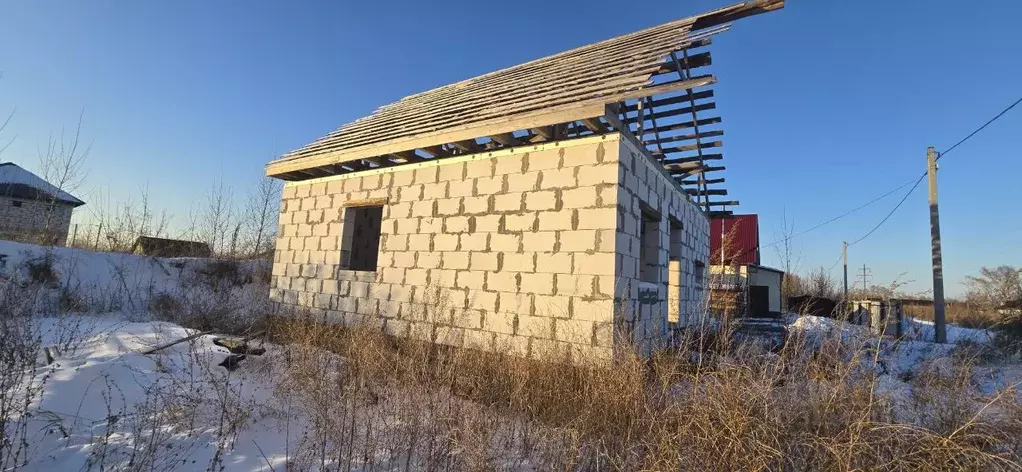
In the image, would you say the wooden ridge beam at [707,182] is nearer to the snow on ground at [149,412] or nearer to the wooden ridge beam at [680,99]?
the wooden ridge beam at [680,99]

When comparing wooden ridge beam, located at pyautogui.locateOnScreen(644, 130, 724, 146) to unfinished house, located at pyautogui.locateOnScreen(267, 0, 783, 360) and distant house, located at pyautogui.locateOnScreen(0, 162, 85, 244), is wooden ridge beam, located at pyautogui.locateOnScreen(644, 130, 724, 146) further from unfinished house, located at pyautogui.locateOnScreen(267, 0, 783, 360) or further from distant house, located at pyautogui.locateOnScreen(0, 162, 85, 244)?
distant house, located at pyautogui.locateOnScreen(0, 162, 85, 244)

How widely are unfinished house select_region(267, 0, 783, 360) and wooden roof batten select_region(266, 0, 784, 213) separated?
0.11 ft

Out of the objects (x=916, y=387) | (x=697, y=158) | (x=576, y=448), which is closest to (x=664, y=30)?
(x=697, y=158)

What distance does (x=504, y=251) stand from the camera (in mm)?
6102

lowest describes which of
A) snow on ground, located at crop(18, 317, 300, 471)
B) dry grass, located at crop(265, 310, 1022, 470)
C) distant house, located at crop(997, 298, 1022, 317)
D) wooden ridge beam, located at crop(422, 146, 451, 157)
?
snow on ground, located at crop(18, 317, 300, 471)

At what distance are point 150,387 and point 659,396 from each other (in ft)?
15.8

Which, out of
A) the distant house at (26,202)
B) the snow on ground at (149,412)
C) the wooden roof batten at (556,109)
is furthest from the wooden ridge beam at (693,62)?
the distant house at (26,202)

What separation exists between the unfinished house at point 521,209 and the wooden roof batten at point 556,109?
0.11ft

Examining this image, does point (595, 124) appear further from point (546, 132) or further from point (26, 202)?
point (26, 202)

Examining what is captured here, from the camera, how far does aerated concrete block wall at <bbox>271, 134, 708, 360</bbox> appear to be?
5375mm

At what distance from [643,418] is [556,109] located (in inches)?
141

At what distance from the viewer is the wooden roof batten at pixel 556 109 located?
5547 millimetres

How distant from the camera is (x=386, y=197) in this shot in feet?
25.1

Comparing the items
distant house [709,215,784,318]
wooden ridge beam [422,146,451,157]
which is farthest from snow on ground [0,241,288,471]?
distant house [709,215,784,318]
